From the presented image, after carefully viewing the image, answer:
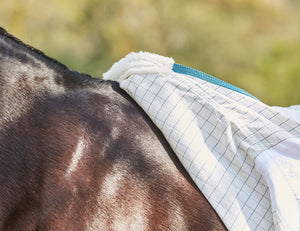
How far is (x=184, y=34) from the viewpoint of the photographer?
8414mm

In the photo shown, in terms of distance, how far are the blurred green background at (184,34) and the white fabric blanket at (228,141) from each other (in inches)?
254

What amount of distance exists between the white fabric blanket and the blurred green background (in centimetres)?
646

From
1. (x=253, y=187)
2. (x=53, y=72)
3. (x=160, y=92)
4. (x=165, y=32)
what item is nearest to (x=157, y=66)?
(x=160, y=92)

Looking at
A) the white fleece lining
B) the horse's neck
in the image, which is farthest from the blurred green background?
the horse's neck

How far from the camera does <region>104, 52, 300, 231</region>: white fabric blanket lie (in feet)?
3.53

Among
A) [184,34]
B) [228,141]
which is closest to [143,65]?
[228,141]

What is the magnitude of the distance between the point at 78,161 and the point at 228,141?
367 mm

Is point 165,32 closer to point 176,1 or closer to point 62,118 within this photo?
point 176,1

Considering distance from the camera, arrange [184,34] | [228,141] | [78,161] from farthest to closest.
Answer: [184,34], [228,141], [78,161]

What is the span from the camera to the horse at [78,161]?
37.0 inches

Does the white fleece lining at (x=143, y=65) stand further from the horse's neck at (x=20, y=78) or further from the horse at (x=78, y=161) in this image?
the horse's neck at (x=20, y=78)

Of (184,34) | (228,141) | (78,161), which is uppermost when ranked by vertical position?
(184,34)

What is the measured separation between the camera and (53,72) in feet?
3.60

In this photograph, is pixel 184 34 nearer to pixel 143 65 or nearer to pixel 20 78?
pixel 143 65
